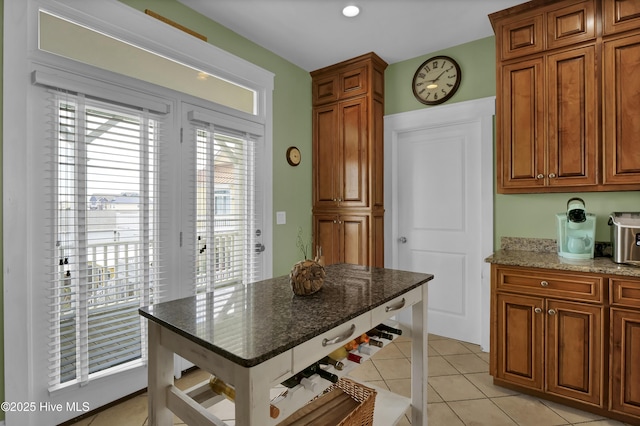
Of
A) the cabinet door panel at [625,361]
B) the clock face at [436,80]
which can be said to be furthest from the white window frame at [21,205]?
the cabinet door panel at [625,361]

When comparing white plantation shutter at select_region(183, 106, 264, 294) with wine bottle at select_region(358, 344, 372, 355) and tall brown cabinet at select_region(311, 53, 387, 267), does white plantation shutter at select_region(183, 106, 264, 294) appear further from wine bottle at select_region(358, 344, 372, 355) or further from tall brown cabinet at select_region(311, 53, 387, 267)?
wine bottle at select_region(358, 344, 372, 355)

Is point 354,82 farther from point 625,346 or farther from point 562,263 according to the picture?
point 625,346

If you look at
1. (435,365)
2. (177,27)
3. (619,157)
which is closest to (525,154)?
(619,157)

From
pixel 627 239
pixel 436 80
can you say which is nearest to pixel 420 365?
pixel 627 239

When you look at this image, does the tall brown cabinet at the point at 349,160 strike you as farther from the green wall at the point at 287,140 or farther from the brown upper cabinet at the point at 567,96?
the brown upper cabinet at the point at 567,96

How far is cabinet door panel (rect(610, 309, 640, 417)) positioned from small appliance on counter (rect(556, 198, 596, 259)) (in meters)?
0.47

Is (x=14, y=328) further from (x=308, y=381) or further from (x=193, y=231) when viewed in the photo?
(x=308, y=381)

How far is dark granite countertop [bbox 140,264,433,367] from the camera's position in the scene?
37.9 inches

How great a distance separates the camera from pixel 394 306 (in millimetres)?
1544

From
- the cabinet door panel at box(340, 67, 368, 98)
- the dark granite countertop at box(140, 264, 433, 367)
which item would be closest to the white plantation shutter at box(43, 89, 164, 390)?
the dark granite countertop at box(140, 264, 433, 367)

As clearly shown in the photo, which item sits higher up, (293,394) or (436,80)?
(436,80)

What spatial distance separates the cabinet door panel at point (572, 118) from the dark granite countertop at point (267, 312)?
58.3 inches

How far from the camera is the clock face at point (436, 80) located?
10.3 feet

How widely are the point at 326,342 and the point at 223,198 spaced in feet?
6.36
